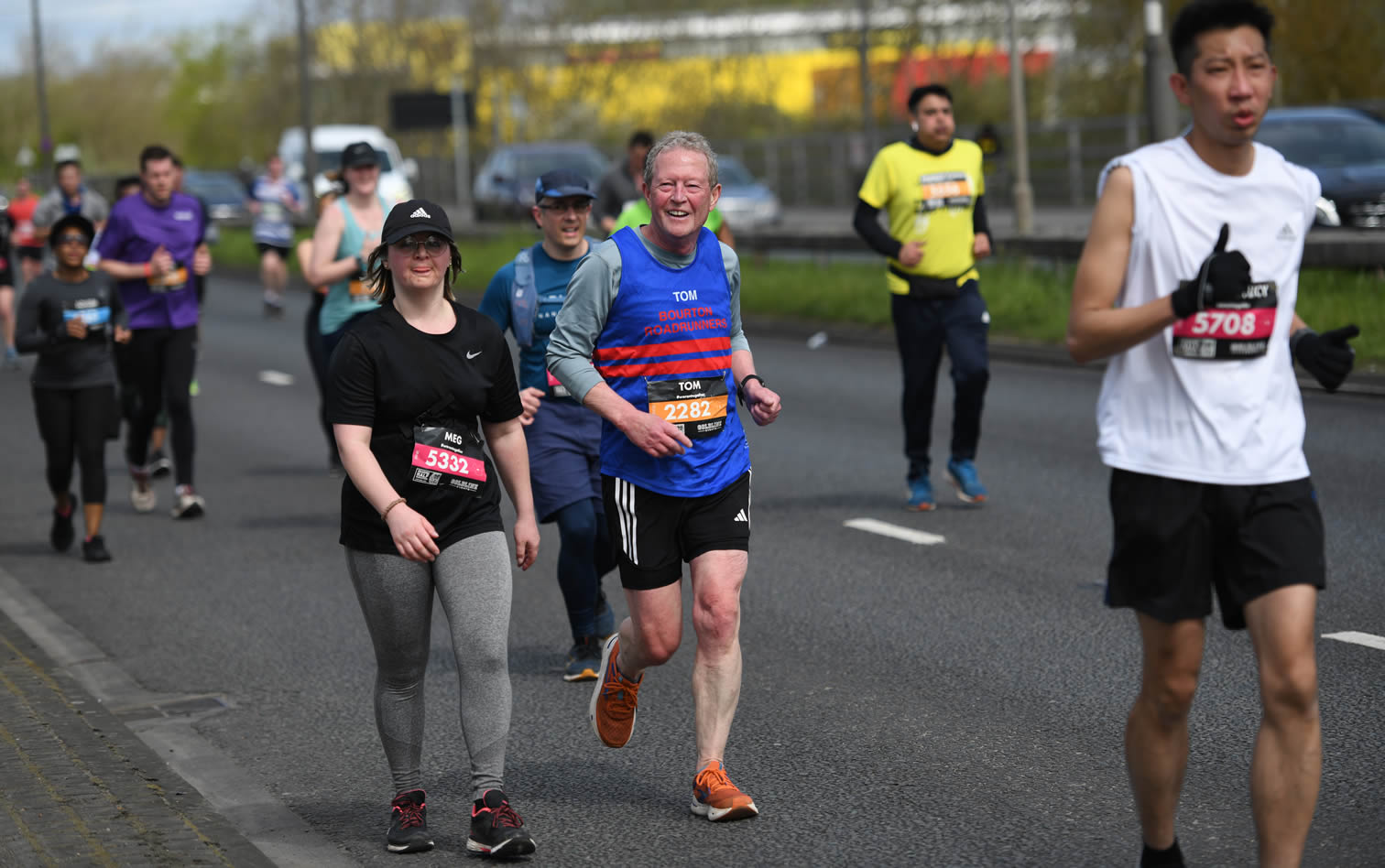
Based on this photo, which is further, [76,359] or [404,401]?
[76,359]

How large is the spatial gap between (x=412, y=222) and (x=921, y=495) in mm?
5636

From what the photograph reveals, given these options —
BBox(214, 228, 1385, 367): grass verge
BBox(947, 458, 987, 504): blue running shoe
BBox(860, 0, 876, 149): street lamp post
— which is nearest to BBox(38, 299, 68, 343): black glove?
BBox(947, 458, 987, 504): blue running shoe

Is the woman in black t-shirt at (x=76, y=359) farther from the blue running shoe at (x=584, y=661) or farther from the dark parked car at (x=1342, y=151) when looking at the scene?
the dark parked car at (x=1342, y=151)

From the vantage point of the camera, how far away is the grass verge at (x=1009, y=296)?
15312 mm

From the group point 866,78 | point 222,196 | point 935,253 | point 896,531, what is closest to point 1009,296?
point 935,253

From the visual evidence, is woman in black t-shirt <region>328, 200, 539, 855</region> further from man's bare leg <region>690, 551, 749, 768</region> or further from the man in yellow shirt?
the man in yellow shirt

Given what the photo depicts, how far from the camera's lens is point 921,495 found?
10.2 metres

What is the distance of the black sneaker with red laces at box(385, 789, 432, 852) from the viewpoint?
5.13 m

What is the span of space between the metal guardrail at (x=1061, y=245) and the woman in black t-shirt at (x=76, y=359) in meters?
8.71

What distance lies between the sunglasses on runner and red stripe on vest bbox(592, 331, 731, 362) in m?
0.60

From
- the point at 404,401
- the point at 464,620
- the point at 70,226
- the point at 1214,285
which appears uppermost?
the point at 70,226

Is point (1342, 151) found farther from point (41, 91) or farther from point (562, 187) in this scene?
point (41, 91)

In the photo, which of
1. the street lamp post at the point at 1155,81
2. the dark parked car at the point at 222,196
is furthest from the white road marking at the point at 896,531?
the dark parked car at the point at 222,196

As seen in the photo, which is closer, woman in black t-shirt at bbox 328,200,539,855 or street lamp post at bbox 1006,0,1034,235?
woman in black t-shirt at bbox 328,200,539,855
